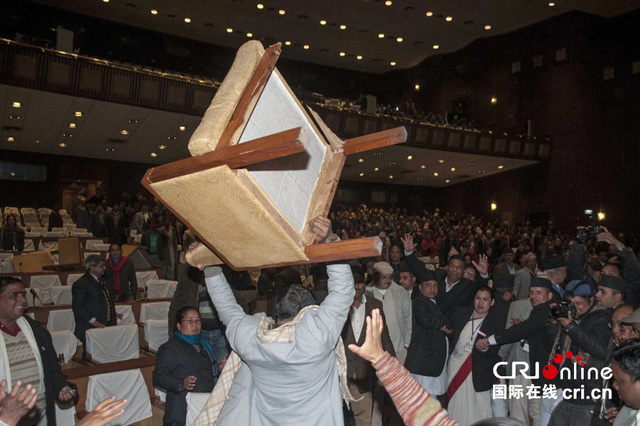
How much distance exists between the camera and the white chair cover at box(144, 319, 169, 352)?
19.3ft

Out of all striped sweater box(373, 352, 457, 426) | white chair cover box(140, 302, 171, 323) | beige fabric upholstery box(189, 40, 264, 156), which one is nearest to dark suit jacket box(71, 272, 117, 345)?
white chair cover box(140, 302, 171, 323)

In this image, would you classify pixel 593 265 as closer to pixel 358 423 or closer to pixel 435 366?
pixel 435 366

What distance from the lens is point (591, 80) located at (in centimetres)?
2064

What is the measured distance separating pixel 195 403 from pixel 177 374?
240 mm

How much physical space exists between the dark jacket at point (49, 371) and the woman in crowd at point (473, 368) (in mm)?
A: 2824

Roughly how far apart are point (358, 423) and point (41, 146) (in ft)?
58.0

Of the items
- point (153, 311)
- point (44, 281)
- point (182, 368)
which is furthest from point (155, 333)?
point (44, 281)

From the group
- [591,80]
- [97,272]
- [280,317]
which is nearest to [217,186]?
[280,317]

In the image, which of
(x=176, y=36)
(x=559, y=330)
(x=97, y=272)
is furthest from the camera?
(x=176, y=36)

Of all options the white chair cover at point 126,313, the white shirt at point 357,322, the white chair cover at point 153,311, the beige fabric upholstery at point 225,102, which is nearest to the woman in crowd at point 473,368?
the white shirt at point 357,322

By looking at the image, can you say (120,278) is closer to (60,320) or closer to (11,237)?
(60,320)

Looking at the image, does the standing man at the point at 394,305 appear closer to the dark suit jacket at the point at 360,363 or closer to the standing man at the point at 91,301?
the dark suit jacket at the point at 360,363

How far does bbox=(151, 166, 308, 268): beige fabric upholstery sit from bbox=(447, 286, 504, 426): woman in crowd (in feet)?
10.1

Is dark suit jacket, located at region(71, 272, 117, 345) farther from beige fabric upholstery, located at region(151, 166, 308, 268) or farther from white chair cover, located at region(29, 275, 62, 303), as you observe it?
beige fabric upholstery, located at region(151, 166, 308, 268)
